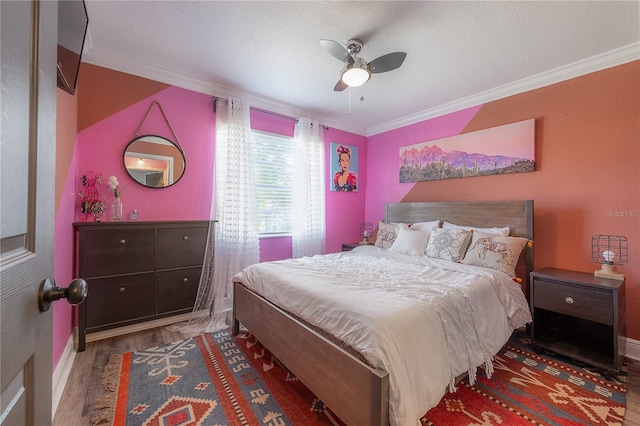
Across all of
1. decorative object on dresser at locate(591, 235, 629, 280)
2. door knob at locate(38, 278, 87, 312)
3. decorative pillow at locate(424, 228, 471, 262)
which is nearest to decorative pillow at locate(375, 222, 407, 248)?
decorative pillow at locate(424, 228, 471, 262)

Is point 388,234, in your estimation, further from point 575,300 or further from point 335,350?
point 335,350

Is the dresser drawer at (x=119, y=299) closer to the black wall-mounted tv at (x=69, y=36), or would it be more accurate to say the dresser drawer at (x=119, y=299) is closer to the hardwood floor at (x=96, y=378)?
the hardwood floor at (x=96, y=378)

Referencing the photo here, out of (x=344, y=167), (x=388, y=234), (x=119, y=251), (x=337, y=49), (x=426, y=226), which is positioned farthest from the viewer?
(x=344, y=167)

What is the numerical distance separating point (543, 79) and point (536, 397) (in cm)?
296

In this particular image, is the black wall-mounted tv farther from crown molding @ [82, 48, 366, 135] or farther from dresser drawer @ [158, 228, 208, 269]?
dresser drawer @ [158, 228, 208, 269]

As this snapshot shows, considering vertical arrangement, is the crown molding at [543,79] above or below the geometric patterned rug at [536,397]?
above

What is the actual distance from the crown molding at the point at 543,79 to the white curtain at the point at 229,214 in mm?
2529

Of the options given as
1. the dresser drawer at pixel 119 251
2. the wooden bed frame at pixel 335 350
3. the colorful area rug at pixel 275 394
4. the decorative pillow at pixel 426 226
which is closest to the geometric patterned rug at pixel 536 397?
the colorful area rug at pixel 275 394

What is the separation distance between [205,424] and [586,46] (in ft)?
13.4

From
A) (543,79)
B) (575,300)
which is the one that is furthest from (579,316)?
(543,79)

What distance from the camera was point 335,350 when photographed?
1452mm

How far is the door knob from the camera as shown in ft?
2.05

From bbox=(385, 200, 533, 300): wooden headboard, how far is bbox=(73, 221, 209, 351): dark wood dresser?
8.96 ft

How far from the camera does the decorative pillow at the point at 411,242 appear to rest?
10.3 feet
